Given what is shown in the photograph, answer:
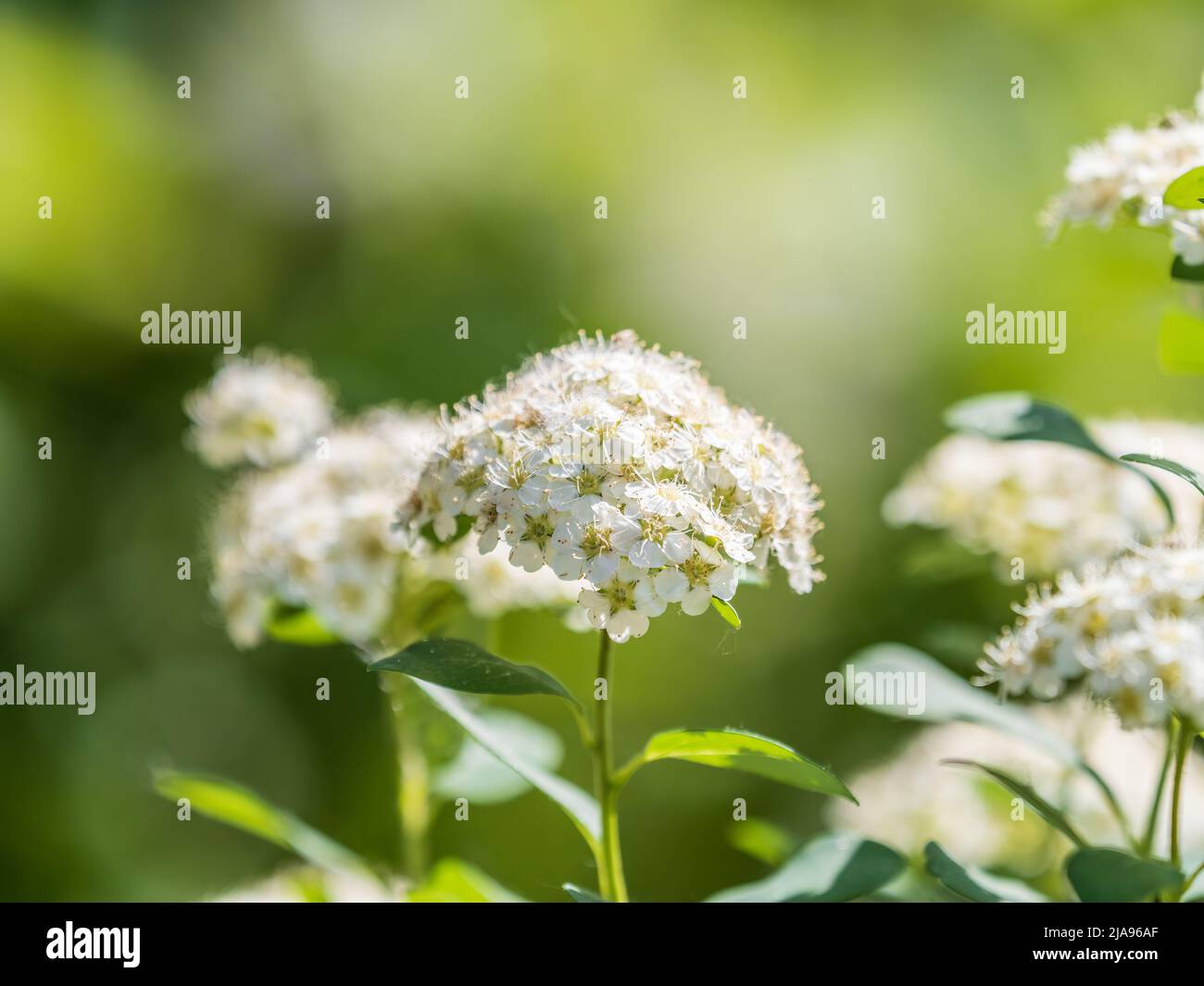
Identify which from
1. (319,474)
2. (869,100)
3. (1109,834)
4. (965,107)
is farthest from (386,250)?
(1109,834)

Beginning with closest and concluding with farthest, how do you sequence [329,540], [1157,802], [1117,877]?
[1117,877] → [1157,802] → [329,540]

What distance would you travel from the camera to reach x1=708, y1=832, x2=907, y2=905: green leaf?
1.26m

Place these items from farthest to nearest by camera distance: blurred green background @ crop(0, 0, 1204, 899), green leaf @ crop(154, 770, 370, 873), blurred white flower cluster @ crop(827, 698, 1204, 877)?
blurred green background @ crop(0, 0, 1204, 899) → blurred white flower cluster @ crop(827, 698, 1204, 877) → green leaf @ crop(154, 770, 370, 873)

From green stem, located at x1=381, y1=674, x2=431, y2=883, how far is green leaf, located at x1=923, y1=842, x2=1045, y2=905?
812 millimetres

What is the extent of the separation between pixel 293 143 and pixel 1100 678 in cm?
525

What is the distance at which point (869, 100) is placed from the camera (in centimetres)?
579

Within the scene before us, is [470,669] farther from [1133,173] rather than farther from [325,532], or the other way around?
[1133,173]

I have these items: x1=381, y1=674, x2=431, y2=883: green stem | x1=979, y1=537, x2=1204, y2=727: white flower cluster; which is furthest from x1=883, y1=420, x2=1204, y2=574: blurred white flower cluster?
x1=381, y1=674, x2=431, y2=883: green stem

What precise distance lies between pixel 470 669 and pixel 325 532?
71 centimetres

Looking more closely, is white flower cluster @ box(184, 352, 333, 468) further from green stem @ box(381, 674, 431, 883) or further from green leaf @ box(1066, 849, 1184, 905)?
green leaf @ box(1066, 849, 1184, 905)

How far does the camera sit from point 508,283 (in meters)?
5.44

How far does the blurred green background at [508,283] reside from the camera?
466 cm

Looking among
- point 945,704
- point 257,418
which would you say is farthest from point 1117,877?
point 257,418
